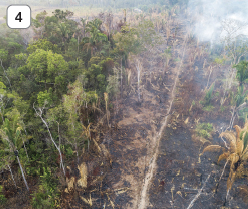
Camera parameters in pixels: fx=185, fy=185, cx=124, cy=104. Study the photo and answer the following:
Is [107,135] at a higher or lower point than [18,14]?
lower

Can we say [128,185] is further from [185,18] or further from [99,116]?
[185,18]

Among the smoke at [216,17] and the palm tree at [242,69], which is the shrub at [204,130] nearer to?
the palm tree at [242,69]

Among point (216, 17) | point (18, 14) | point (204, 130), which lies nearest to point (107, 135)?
point (204, 130)

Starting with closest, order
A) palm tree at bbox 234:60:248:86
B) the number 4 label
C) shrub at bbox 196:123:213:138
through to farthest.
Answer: the number 4 label
palm tree at bbox 234:60:248:86
shrub at bbox 196:123:213:138

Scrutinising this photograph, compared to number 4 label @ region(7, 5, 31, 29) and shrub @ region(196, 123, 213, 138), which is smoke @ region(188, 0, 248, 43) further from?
number 4 label @ region(7, 5, 31, 29)

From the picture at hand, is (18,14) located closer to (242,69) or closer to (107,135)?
(107,135)

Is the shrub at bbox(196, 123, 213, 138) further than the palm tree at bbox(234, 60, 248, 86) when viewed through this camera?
Yes

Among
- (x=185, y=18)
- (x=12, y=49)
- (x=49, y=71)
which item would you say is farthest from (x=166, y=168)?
(x=185, y=18)

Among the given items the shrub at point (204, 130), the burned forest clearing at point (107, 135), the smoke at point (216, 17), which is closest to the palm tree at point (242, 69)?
the burned forest clearing at point (107, 135)

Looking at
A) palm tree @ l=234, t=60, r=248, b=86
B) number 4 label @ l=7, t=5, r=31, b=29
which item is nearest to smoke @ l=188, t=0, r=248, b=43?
palm tree @ l=234, t=60, r=248, b=86
